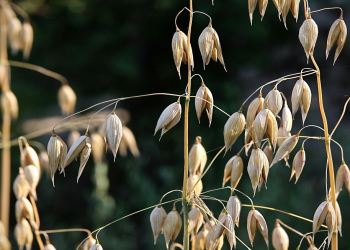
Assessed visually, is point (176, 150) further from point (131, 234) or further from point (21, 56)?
point (21, 56)

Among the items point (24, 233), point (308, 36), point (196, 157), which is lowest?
point (24, 233)

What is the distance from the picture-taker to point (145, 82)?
241 centimetres

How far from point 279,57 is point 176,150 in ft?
2.16

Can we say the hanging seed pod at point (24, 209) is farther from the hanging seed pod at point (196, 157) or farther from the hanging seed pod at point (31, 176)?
the hanging seed pod at point (196, 157)

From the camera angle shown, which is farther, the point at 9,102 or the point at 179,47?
the point at 9,102

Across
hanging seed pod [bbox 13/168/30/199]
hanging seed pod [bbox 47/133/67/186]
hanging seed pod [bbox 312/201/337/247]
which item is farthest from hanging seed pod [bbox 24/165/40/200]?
hanging seed pod [bbox 312/201/337/247]

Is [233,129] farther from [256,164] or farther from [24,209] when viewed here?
[24,209]

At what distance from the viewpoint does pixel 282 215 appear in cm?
186

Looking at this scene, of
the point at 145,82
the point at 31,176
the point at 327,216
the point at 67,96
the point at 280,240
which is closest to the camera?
the point at 327,216

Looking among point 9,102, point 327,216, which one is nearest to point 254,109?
point 327,216

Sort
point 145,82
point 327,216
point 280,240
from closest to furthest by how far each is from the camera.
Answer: point 327,216 → point 280,240 → point 145,82

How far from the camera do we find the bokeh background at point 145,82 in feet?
6.93

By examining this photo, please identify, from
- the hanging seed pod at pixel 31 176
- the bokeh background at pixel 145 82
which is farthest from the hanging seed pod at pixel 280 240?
the bokeh background at pixel 145 82

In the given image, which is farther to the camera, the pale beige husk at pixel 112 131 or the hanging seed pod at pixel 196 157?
the hanging seed pod at pixel 196 157
